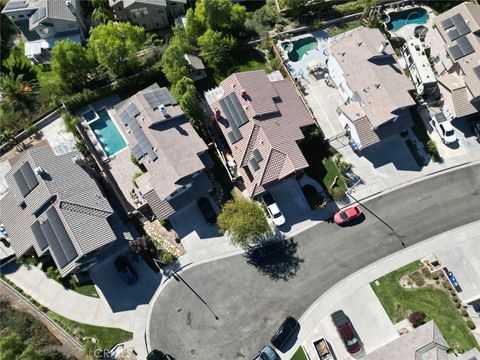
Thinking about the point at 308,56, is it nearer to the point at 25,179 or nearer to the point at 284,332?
the point at 284,332

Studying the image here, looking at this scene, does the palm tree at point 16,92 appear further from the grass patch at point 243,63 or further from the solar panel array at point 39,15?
the grass patch at point 243,63

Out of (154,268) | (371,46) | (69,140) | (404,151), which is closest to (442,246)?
(404,151)

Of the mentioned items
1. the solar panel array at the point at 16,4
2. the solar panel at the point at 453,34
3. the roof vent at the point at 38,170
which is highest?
the solar panel array at the point at 16,4

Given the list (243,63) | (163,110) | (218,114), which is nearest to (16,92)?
(163,110)

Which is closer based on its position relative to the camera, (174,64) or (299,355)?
(299,355)

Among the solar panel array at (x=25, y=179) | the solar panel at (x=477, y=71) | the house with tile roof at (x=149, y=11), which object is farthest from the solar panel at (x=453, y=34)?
the solar panel array at (x=25, y=179)

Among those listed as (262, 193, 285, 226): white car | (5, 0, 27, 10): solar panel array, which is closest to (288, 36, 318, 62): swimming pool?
(262, 193, 285, 226): white car

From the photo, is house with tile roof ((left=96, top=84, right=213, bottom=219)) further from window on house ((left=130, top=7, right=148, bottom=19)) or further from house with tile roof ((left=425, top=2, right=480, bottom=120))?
house with tile roof ((left=425, top=2, right=480, bottom=120))
